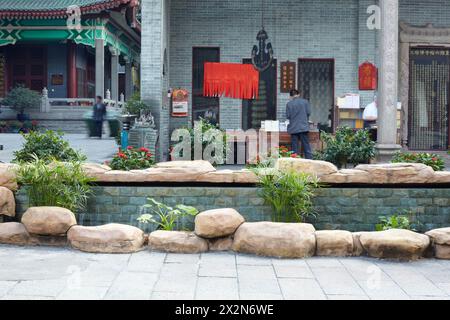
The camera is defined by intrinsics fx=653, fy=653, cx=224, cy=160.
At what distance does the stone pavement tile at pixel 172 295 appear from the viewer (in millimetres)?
4875

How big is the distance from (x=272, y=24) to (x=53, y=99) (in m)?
A: 13.4

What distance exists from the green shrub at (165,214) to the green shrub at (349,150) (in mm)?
4442

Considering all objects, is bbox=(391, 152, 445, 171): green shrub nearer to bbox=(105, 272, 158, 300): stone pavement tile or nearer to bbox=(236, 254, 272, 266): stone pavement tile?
bbox=(236, 254, 272, 266): stone pavement tile

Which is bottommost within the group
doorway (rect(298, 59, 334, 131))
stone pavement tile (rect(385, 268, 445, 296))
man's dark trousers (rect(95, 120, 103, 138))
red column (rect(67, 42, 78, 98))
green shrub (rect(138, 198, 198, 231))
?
stone pavement tile (rect(385, 268, 445, 296))

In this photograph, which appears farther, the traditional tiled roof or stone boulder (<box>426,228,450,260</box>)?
the traditional tiled roof

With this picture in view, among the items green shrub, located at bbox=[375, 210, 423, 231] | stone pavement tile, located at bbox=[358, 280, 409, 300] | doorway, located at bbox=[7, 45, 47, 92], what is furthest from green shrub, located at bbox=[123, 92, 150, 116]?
doorway, located at bbox=[7, 45, 47, 92]

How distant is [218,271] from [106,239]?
135 cm

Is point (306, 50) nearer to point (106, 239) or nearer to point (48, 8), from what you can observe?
point (106, 239)

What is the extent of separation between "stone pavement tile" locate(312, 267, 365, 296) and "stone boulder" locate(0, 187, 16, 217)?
3.66m

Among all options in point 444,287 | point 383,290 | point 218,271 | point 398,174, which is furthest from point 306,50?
point 383,290

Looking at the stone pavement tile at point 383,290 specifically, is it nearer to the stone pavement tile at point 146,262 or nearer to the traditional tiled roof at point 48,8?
the stone pavement tile at point 146,262

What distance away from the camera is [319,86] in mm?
16188

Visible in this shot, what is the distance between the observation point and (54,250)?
263 inches

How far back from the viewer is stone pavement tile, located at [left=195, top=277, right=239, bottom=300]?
4.92 metres
